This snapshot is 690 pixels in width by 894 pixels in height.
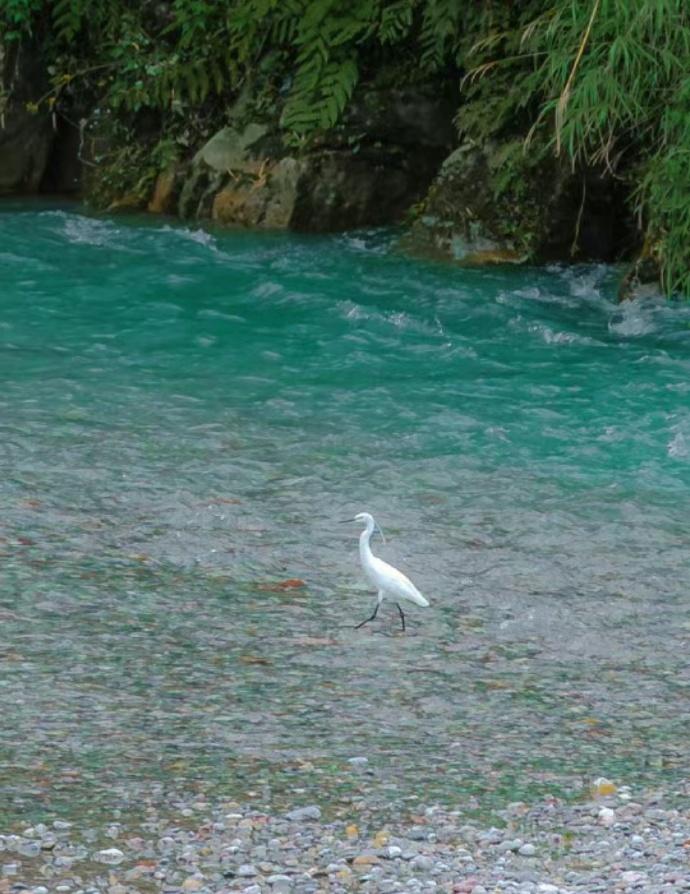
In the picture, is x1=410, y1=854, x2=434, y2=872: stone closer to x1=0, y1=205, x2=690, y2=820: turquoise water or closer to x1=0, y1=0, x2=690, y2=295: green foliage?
x1=0, y1=205, x2=690, y2=820: turquoise water

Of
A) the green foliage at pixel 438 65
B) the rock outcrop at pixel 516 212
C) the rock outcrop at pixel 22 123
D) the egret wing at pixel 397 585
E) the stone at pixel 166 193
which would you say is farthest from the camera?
the rock outcrop at pixel 22 123

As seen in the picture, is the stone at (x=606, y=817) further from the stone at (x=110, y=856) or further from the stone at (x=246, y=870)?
Result: the stone at (x=110, y=856)

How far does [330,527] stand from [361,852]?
2731mm

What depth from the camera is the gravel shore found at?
402 cm

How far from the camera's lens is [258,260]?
11539 millimetres

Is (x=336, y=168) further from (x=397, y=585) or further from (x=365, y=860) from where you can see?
(x=365, y=860)

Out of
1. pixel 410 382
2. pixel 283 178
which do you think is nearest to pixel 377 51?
pixel 283 178

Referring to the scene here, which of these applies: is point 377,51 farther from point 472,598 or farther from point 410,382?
point 472,598

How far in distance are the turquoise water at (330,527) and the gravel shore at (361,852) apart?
0.17 metres

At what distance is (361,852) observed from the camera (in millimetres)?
4211

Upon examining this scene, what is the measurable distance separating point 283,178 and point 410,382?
3846mm

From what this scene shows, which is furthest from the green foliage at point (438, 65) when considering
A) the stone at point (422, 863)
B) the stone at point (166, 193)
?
the stone at point (422, 863)

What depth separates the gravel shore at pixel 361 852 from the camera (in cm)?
402

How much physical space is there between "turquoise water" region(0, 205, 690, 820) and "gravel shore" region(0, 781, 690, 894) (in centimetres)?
17
